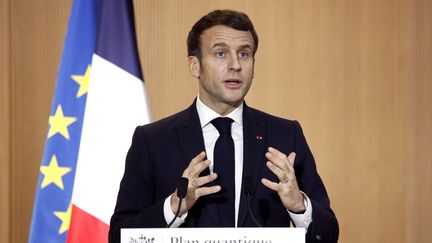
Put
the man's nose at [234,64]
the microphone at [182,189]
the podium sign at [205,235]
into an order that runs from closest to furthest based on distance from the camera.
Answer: the podium sign at [205,235] < the microphone at [182,189] < the man's nose at [234,64]

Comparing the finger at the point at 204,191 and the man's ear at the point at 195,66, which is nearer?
the finger at the point at 204,191

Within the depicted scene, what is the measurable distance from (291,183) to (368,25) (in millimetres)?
2059

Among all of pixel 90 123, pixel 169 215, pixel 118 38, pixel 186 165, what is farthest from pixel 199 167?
pixel 118 38

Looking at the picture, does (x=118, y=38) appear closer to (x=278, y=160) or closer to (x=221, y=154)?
(x=221, y=154)

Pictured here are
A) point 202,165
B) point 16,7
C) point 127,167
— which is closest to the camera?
point 202,165

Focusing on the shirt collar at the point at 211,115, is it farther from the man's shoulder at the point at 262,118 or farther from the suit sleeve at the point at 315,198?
the suit sleeve at the point at 315,198

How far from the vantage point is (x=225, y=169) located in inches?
81.9

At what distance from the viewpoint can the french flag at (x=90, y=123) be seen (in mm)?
3080

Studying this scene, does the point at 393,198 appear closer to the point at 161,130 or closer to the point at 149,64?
the point at 149,64

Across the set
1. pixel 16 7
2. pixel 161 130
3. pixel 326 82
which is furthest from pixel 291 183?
pixel 16 7

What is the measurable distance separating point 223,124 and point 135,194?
396mm

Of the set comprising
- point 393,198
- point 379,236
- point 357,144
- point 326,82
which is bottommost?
point 379,236

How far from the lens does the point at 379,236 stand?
143 inches

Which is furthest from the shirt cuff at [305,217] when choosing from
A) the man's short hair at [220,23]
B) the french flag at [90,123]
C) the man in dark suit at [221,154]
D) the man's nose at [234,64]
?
the french flag at [90,123]
